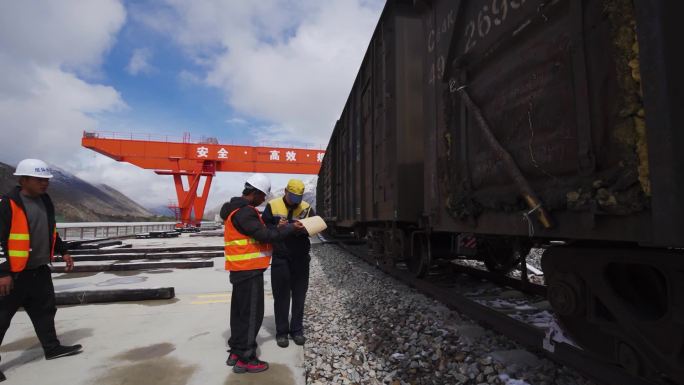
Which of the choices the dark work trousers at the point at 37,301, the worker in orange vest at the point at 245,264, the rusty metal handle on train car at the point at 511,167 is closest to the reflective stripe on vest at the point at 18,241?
the dark work trousers at the point at 37,301

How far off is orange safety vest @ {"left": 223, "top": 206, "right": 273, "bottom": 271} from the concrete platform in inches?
30.6

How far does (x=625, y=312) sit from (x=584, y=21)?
4.53 ft

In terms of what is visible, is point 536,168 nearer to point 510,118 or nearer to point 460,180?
point 510,118

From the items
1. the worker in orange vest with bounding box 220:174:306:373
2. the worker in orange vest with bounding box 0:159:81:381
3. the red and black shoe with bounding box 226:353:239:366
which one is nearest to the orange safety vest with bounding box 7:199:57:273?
the worker in orange vest with bounding box 0:159:81:381

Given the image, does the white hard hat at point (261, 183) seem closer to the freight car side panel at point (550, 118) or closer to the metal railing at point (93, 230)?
the freight car side panel at point (550, 118)

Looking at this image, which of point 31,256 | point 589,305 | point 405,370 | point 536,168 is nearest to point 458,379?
point 405,370

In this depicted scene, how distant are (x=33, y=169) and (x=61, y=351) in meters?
1.49

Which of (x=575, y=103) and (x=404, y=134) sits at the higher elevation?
(x=404, y=134)

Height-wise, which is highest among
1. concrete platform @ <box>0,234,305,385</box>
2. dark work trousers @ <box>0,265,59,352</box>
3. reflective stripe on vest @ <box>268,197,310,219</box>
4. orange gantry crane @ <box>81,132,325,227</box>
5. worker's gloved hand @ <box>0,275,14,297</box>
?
orange gantry crane @ <box>81,132,325,227</box>

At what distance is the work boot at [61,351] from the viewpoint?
290cm

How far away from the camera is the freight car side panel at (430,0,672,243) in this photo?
143cm

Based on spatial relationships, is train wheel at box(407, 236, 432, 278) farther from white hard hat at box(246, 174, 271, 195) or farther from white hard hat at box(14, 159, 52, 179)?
white hard hat at box(14, 159, 52, 179)

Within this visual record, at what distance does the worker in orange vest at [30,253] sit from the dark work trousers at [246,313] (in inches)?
54.8

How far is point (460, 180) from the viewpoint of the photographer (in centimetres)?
274
